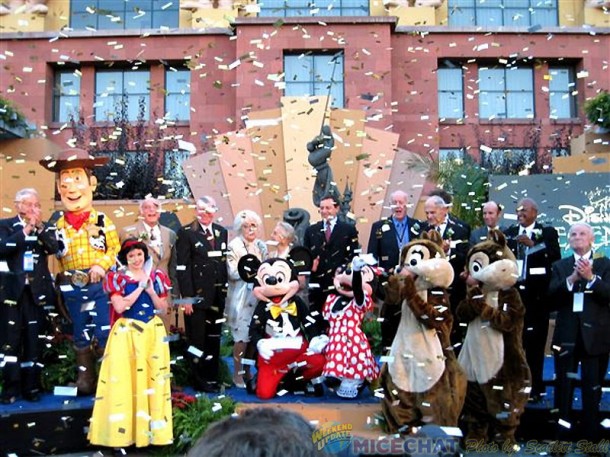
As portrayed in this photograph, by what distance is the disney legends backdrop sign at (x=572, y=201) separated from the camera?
1016 cm

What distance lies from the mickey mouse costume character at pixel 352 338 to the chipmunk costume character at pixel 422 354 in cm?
71

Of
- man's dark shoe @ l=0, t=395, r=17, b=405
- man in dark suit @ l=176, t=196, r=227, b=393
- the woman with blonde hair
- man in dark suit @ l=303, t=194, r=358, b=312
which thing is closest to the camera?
man's dark shoe @ l=0, t=395, r=17, b=405

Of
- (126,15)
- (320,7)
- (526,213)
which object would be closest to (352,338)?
(526,213)

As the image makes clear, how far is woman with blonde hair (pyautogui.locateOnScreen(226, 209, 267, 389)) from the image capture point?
722 centimetres

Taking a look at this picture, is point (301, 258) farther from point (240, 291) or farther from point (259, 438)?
point (259, 438)

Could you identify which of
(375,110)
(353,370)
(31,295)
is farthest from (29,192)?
(375,110)

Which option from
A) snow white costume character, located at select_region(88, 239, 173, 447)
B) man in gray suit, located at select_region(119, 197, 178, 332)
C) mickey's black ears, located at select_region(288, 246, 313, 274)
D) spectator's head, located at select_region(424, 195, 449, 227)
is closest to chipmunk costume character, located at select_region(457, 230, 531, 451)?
spectator's head, located at select_region(424, 195, 449, 227)

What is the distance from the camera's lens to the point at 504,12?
80.6 feet

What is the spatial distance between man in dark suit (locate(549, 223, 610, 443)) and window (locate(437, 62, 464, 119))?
16442 mm

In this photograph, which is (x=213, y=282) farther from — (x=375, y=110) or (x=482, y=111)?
(x=482, y=111)

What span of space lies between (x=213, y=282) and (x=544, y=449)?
10.7 feet

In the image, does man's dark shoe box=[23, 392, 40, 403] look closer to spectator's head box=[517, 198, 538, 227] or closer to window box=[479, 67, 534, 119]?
spectator's head box=[517, 198, 538, 227]

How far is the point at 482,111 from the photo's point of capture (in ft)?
74.8

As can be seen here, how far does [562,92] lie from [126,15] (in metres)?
14.3
